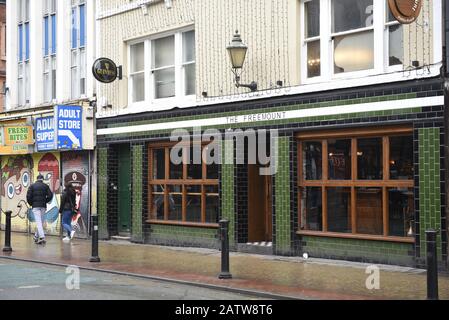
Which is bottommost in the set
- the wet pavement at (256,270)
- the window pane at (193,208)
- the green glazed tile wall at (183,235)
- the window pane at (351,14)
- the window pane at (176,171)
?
the wet pavement at (256,270)

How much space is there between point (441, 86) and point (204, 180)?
6.74 metres

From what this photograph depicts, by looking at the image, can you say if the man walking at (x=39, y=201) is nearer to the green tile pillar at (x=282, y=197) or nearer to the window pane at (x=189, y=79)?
the window pane at (x=189, y=79)

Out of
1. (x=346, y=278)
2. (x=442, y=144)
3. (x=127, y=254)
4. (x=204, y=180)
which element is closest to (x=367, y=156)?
(x=442, y=144)

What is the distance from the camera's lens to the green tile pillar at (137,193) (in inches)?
722

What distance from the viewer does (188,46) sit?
17.7 meters

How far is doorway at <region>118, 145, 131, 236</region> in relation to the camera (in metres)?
19.3

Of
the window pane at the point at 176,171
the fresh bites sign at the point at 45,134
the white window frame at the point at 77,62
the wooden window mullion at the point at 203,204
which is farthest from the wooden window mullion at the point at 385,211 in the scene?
the white window frame at the point at 77,62

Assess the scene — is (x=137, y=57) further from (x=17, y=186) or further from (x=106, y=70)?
(x=17, y=186)

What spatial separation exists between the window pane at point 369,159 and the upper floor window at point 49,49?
12.1 metres

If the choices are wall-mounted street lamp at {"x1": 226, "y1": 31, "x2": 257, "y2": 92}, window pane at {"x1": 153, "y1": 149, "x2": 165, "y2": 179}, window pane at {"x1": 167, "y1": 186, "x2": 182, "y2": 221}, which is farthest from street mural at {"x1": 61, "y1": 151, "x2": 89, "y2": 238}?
wall-mounted street lamp at {"x1": 226, "y1": 31, "x2": 257, "y2": 92}

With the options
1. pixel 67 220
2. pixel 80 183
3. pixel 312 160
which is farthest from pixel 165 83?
pixel 312 160

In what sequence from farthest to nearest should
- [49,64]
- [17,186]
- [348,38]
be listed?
[17,186] < [49,64] < [348,38]

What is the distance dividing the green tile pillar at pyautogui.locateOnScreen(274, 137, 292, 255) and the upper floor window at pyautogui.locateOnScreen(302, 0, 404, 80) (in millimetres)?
1714

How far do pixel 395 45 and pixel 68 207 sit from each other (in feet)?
34.0
